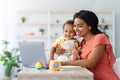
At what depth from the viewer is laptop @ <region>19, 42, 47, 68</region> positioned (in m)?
1.42

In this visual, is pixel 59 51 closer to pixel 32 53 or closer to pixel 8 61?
pixel 32 53

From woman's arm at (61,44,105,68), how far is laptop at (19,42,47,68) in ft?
0.46

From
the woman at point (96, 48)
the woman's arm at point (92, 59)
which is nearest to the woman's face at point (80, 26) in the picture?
the woman at point (96, 48)

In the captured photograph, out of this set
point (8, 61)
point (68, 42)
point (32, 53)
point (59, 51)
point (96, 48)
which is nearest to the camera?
point (32, 53)

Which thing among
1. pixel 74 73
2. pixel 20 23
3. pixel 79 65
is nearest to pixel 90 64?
pixel 79 65

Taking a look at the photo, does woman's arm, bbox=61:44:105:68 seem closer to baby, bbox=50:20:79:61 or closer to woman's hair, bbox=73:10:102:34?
woman's hair, bbox=73:10:102:34

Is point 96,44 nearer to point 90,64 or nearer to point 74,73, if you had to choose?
point 90,64

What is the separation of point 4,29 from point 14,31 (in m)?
0.20

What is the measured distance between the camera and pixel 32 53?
1445mm

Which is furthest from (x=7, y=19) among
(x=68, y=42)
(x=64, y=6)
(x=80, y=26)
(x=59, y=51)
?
(x=80, y=26)

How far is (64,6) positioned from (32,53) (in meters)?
3.85

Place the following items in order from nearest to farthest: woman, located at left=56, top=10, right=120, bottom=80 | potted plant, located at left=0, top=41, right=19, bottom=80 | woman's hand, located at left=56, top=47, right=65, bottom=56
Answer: woman, located at left=56, top=10, right=120, bottom=80, woman's hand, located at left=56, top=47, right=65, bottom=56, potted plant, located at left=0, top=41, right=19, bottom=80

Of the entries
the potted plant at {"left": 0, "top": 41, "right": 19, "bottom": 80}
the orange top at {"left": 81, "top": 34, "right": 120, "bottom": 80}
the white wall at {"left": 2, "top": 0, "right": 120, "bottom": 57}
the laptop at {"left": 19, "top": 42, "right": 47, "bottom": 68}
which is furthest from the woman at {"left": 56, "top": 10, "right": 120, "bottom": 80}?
the white wall at {"left": 2, "top": 0, "right": 120, "bottom": 57}

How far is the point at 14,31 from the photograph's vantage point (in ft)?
17.0
